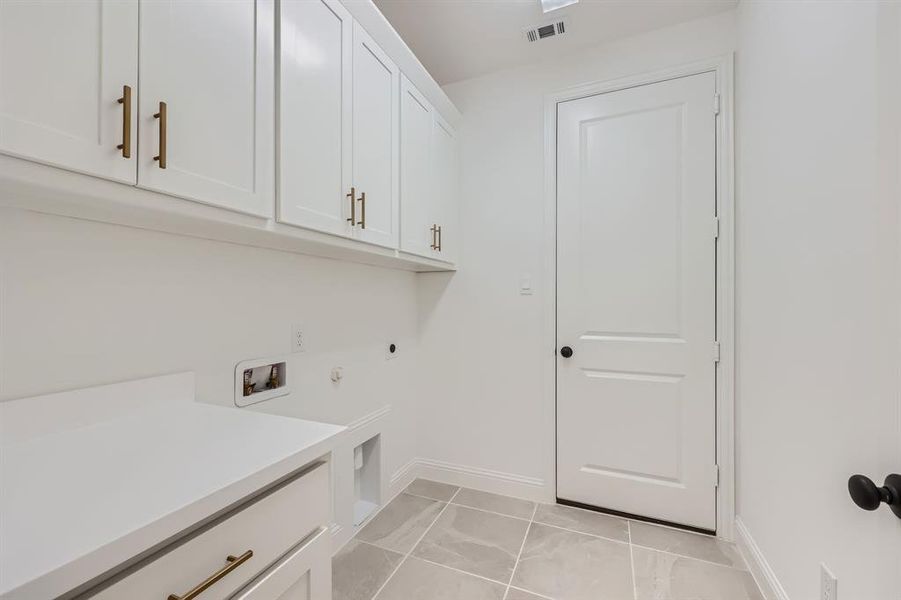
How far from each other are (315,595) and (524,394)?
1.65 metres

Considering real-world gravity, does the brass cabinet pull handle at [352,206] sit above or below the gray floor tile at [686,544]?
above

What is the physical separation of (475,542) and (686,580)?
Answer: 35.6 inches

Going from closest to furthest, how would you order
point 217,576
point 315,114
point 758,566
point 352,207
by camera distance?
point 217,576 → point 315,114 → point 352,207 → point 758,566

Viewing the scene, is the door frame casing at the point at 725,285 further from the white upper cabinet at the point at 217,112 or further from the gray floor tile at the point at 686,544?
the white upper cabinet at the point at 217,112

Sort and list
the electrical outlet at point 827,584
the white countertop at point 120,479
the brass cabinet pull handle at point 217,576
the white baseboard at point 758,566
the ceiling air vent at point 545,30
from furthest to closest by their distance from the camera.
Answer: the ceiling air vent at point 545,30 → the white baseboard at point 758,566 → the electrical outlet at point 827,584 → the brass cabinet pull handle at point 217,576 → the white countertop at point 120,479

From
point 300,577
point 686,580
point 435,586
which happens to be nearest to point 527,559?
point 435,586

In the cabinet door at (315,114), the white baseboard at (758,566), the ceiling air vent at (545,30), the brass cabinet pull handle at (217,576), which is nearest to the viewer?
the brass cabinet pull handle at (217,576)

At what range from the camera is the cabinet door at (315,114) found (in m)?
1.14

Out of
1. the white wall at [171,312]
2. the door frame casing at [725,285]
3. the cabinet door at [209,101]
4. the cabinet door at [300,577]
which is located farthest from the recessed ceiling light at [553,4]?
the cabinet door at [300,577]

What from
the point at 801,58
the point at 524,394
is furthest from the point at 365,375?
the point at 801,58

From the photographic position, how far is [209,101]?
92 centimetres

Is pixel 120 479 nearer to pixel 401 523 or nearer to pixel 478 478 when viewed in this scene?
pixel 401 523

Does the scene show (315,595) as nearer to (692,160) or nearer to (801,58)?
(801,58)

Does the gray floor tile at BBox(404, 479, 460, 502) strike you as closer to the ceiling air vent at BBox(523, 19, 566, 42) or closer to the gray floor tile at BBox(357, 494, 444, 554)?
the gray floor tile at BBox(357, 494, 444, 554)
